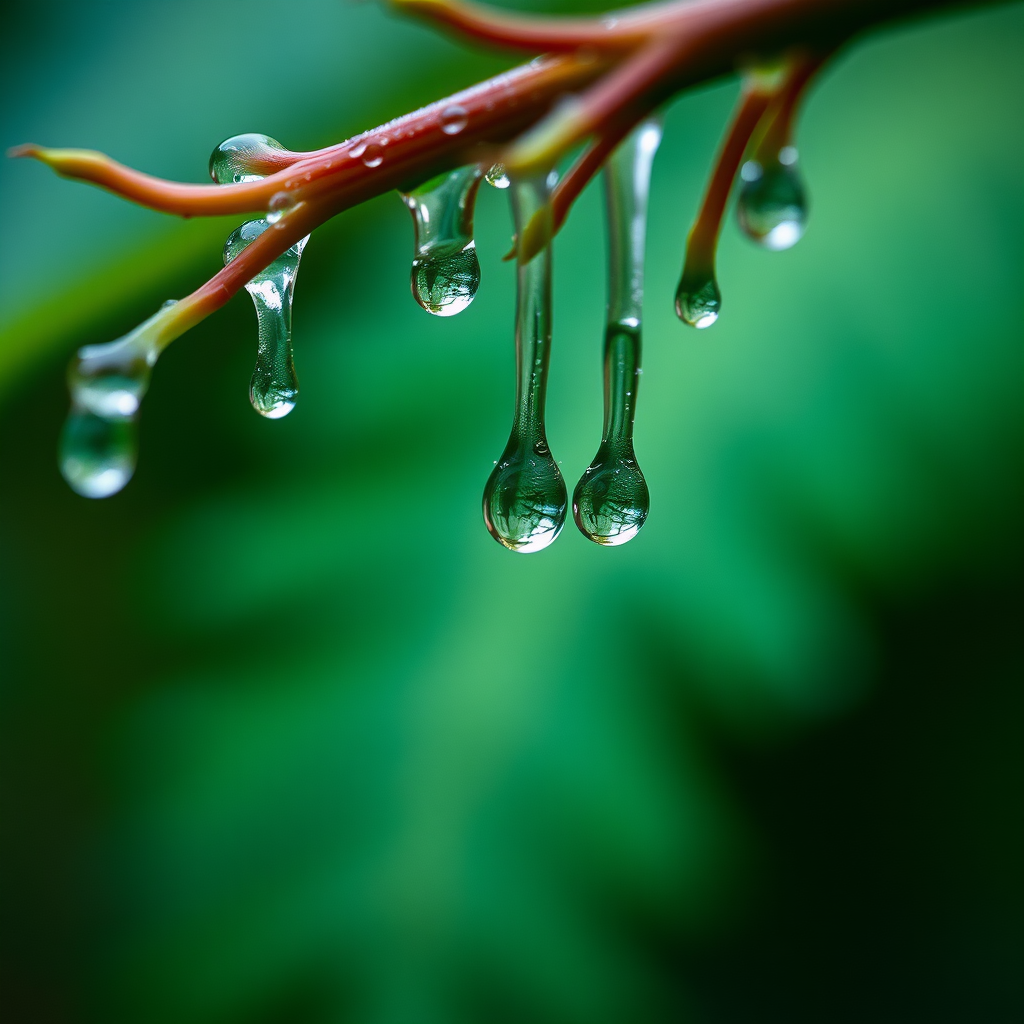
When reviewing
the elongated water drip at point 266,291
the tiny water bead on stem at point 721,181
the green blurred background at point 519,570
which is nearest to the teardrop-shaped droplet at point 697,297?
the tiny water bead on stem at point 721,181

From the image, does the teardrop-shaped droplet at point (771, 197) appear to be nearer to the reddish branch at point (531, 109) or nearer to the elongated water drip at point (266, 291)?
the reddish branch at point (531, 109)

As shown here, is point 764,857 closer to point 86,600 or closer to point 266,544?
point 266,544

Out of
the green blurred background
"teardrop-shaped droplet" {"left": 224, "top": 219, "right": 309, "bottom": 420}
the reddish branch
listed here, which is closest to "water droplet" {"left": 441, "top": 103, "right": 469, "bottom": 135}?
the reddish branch

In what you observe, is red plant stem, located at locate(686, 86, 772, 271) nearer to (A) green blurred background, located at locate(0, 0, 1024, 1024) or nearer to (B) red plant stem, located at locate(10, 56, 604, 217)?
(B) red plant stem, located at locate(10, 56, 604, 217)

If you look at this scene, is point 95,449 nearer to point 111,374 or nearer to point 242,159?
point 111,374

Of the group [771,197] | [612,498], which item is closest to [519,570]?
[612,498]

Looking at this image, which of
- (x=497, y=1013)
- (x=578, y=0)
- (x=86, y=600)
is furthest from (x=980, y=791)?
(x=86, y=600)
